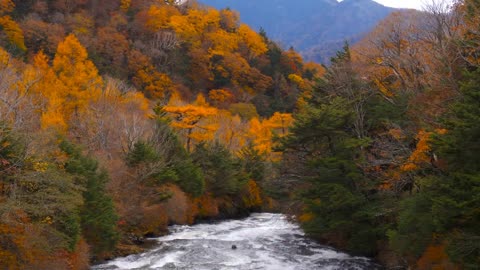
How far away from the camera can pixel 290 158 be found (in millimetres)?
27781

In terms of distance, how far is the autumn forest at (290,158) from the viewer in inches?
546

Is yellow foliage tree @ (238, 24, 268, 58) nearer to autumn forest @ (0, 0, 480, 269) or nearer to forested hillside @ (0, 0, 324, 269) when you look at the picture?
forested hillside @ (0, 0, 324, 269)

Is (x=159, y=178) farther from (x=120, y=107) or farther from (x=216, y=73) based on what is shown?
(x=216, y=73)

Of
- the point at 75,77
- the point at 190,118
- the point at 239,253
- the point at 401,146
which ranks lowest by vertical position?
the point at 239,253

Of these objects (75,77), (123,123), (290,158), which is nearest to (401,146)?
(290,158)

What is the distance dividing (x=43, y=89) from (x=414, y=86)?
24.5 meters

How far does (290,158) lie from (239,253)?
7069mm

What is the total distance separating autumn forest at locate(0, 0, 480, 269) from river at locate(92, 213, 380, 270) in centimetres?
113

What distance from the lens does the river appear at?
67.7 feet

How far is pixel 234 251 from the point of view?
78.6 ft

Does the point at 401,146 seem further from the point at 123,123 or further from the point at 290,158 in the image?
the point at 123,123

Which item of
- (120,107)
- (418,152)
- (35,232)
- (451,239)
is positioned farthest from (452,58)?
(120,107)

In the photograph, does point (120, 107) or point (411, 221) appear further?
point (120, 107)

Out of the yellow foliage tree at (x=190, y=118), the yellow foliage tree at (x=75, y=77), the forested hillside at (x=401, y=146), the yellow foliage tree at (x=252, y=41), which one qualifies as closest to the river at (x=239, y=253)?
the forested hillside at (x=401, y=146)
